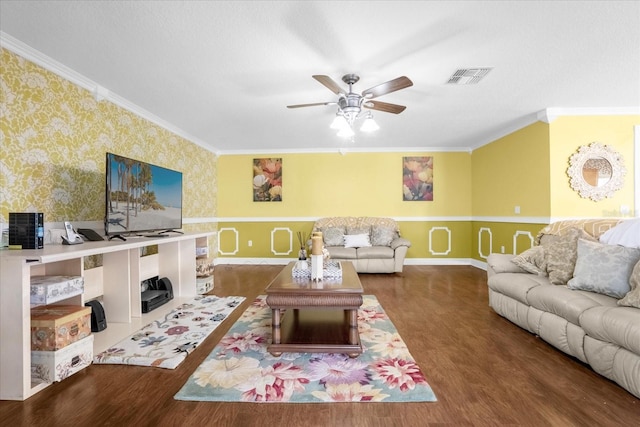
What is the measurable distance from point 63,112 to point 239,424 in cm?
307

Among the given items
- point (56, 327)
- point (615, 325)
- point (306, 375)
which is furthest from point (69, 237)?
point (615, 325)

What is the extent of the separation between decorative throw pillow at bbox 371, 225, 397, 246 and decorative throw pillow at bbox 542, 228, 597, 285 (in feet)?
9.00

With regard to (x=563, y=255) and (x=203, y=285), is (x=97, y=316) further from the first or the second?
(x=563, y=255)

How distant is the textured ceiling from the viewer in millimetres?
2010

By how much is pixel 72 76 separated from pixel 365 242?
4.37 m

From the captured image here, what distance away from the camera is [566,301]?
7.14 ft

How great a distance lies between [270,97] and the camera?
136 inches

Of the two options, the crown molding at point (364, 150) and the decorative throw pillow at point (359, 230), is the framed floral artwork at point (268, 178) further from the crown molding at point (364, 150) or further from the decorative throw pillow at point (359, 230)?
the decorative throw pillow at point (359, 230)

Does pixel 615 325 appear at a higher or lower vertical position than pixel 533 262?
lower

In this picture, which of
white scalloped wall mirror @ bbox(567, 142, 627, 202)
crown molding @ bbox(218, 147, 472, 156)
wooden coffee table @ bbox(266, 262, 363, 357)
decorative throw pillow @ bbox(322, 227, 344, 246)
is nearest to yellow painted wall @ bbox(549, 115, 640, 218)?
white scalloped wall mirror @ bbox(567, 142, 627, 202)

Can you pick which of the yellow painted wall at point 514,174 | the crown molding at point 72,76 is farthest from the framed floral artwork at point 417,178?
the crown molding at point 72,76

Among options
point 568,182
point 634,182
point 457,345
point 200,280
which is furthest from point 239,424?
point 634,182

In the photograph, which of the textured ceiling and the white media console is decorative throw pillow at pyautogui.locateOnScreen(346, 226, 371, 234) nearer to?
the textured ceiling

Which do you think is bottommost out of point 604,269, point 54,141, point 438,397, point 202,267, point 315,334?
point 438,397
